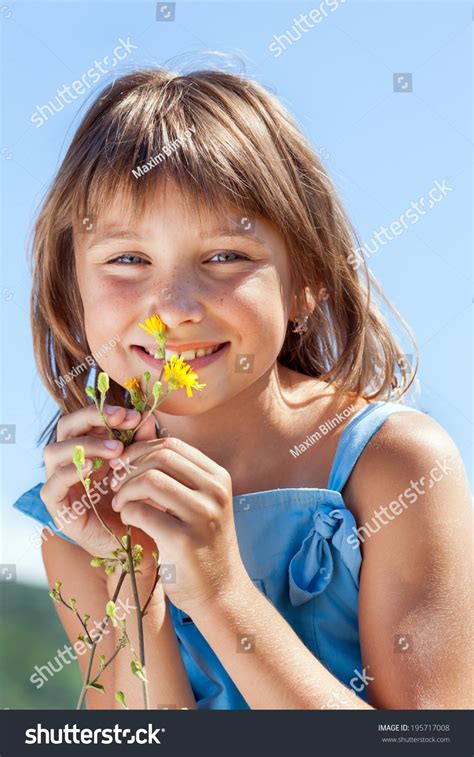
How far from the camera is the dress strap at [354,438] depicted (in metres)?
2.29

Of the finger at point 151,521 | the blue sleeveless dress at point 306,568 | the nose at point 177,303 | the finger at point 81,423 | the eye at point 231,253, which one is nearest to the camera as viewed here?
the finger at point 151,521

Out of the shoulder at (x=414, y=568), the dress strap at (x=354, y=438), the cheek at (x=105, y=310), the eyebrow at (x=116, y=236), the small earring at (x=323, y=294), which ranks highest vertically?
the eyebrow at (x=116, y=236)

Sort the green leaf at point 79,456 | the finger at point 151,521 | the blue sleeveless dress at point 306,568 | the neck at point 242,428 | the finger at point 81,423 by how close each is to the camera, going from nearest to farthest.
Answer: the green leaf at point 79,456 → the finger at point 151,521 → the finger at point 81,423 → the blue sleeveless dress at point 306,568 → the neck at point 242,428

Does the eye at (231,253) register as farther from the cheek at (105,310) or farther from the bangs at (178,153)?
the cheek at (105,310)

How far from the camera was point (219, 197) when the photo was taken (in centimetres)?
217

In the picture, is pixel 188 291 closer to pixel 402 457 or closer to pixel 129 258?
pixel 129 258

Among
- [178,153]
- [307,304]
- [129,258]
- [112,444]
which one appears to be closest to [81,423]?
[112,444]

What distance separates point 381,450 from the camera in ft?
7.43

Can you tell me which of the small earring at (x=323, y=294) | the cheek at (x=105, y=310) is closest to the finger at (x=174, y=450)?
the cheek at (x=105, y=310)

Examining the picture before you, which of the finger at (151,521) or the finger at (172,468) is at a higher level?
the finger at (172,468)

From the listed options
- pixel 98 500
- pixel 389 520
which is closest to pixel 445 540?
pixel 389 520

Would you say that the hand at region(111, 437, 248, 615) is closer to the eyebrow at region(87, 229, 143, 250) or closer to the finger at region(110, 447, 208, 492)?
the finger at region(110, 447, 208, 492)
